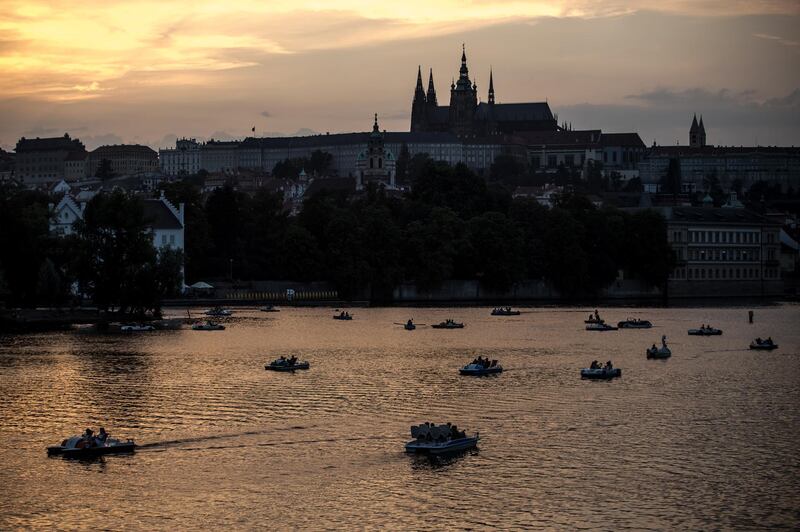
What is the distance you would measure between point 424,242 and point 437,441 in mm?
92761

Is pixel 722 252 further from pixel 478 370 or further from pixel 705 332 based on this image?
pixel 478 370

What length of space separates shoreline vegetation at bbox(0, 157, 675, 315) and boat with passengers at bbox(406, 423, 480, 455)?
6317 cm

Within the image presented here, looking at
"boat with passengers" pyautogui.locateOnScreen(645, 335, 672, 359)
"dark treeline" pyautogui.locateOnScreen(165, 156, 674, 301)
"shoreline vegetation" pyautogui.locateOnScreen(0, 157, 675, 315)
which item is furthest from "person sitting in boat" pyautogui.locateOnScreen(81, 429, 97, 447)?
"dark treeline" pyautogui.locateOnScreen(165, 156, 674, 301)

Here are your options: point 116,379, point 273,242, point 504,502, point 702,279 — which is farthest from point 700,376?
point 702,279

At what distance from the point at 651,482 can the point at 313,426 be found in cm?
1394

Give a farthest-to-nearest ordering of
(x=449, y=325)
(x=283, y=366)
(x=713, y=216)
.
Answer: (x=713, y=216)
(x=449, y=325)
(x=283, y=366)

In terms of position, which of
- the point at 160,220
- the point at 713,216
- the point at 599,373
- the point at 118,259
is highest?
the point at 713,216

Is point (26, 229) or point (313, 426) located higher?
point (26, 229)

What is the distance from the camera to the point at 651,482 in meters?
42.8

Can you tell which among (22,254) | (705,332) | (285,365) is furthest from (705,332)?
(22,254)

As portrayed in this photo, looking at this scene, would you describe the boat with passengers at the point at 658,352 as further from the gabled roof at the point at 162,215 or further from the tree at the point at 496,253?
the gabled roof at the point at 162,215

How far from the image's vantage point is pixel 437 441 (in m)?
46.3

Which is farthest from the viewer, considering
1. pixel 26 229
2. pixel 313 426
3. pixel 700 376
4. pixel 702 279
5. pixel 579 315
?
pixel 702 279

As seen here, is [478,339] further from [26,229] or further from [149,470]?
[149,470]
